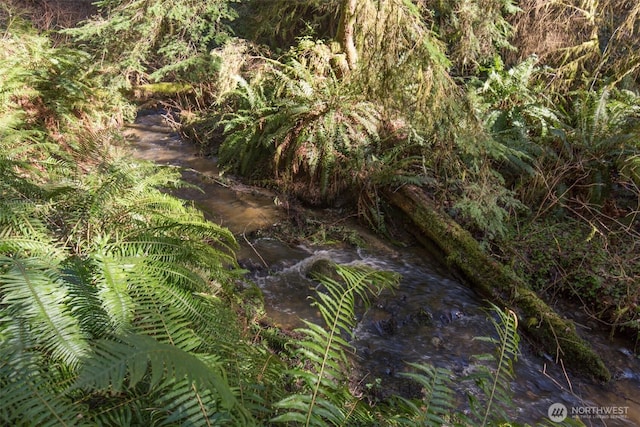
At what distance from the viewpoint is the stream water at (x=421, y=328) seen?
3230mm

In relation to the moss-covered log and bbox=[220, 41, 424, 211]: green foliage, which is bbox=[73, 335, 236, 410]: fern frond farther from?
bbox=[220, 41, 424, 211]: green foliage

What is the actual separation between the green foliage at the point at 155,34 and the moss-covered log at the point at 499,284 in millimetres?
5004

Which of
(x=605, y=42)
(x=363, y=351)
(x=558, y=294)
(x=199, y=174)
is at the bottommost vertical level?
(x=558, y=294)

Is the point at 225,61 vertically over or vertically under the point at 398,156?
over

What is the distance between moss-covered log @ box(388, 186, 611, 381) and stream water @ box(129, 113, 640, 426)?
13 centimetres

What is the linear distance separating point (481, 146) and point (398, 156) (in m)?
1.35

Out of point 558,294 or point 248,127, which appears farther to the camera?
point 248,127

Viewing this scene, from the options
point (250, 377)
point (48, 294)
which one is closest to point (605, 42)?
point (250, 377)

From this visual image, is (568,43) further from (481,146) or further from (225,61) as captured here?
(225,61)

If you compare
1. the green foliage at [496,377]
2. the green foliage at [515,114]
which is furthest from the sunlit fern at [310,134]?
the green foliage at [496,377]

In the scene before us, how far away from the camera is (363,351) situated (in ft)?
11.4

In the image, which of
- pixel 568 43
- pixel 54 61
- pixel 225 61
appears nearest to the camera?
pixel 54 61

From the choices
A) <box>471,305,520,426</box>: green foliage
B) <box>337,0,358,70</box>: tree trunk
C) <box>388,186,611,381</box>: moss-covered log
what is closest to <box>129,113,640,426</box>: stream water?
<box>388,186,611,381</box>: moss-covered log

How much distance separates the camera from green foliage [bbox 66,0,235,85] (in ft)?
25.4
